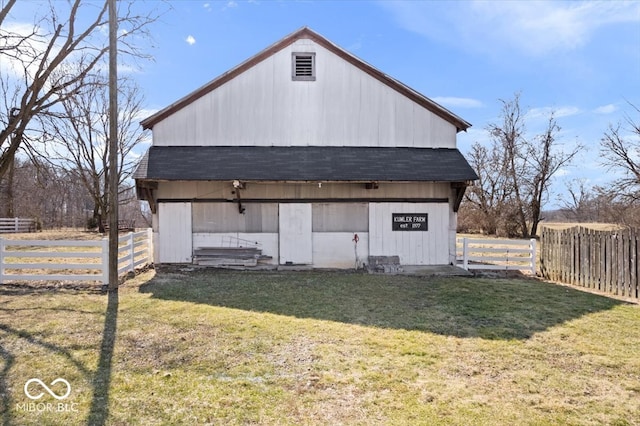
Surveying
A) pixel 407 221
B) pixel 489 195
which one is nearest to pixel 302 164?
pixel 407 221

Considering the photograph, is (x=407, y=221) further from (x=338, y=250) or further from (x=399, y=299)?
(x=399, y=299)

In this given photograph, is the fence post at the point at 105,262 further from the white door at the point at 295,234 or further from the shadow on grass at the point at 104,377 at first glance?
the white door at the point at 295,234

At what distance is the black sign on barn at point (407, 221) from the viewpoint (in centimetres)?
1154

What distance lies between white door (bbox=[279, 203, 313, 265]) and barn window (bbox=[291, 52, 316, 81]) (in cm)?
429

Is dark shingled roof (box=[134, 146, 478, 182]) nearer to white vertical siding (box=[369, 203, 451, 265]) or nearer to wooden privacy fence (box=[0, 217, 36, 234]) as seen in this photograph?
white vertical siding (box=[369, 203, 451, 265])

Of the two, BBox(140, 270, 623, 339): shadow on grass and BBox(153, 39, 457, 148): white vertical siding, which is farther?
BBox(153, 39, 457, 148): white vertical siding

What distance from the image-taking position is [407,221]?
11.6 metres

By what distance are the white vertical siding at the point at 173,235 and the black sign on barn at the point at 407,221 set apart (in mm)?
6645

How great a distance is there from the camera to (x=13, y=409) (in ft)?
11.0

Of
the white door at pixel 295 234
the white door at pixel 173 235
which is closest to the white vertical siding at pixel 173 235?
the white door at pixel 173 235

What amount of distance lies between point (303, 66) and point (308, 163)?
3.45 metres

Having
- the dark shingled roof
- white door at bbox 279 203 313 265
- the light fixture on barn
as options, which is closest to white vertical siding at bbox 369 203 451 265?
the light fixture on barn

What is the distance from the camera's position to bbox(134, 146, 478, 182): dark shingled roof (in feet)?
35.0

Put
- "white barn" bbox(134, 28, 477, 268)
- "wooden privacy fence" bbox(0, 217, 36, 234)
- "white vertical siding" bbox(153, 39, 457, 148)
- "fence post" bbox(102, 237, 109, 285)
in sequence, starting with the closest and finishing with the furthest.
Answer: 1. "fence post" bbox(102, 237, 109, 285)
2. "white barn" bbox(134, 28, 477, 268)
3. "white vertical siding" bbox(153, 39, 457, 148)
4. "wooden privacy fence" bbox(0, 217, 36, 234)
